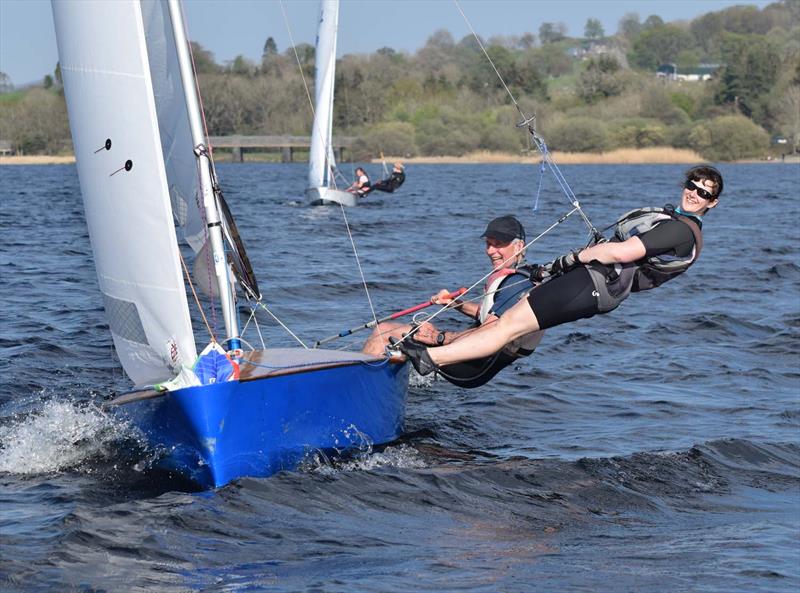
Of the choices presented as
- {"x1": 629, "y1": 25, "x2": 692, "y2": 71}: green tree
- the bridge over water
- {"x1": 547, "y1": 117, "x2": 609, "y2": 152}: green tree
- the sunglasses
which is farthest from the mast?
{"x1": 629, "y1": 25, "x2": 692, "y2": 71}: green tree

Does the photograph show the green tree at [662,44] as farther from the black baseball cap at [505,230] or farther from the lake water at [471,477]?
the black baseball cap at [505,230]

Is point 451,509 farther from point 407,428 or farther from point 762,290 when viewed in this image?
point 762,290

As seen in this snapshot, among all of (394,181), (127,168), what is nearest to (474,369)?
(127,168)

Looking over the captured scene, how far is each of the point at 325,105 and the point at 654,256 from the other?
2234 centimetres

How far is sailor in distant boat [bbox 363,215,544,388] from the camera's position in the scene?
7.29 metres

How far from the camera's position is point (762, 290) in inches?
606

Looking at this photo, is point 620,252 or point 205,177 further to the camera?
point 620,252

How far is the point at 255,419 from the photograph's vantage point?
20.7ft

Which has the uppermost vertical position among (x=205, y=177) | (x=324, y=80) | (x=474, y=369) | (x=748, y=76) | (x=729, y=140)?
(x=748, y=76)

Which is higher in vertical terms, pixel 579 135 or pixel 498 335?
pixel 579 135

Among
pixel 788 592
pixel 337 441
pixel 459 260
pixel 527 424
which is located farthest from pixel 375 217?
Result: pixel 788 592

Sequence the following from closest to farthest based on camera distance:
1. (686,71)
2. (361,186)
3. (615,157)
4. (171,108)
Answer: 1. (171,108)
2. (361,186)
3. (615,157)
4. (686,71)

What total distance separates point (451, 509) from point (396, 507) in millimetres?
285

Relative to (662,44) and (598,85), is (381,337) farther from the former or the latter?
(662,44)
